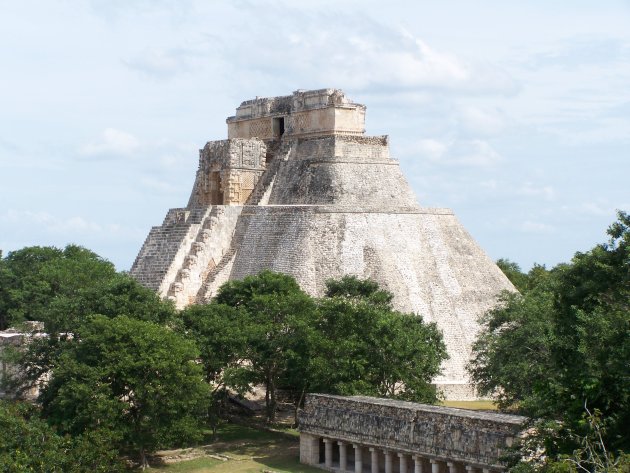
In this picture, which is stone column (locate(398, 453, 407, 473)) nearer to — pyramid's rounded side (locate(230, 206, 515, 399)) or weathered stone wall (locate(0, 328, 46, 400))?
pyramid's rounded side (locate(230, 206, 515, 399))

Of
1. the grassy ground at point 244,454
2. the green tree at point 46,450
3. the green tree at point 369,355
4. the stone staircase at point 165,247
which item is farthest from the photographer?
the stone staircase at point 165,247

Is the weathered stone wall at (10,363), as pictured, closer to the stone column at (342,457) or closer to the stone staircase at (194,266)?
the stone staircase at (194,266)

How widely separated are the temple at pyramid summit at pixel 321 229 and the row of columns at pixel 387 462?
843cm

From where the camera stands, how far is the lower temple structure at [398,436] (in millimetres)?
31125

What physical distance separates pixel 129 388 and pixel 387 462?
8.06 metres

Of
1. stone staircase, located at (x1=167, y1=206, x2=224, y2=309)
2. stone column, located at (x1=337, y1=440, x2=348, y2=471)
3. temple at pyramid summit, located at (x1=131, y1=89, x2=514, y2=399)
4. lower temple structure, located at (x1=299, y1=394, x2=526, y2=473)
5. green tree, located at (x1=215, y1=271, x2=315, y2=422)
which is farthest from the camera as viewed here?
stone staircase, located at (x1=167, y1=206, x2=224, y2=309)

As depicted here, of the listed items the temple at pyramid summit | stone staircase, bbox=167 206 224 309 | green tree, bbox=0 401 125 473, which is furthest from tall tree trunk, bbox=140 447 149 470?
stone staircase, bbox=167 206 224 309

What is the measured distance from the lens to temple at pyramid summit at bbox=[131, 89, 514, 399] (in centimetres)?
4688

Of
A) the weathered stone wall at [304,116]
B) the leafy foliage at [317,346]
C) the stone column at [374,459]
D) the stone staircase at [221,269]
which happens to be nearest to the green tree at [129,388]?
the leafy foliage at [317,346]

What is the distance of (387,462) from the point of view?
34156mm

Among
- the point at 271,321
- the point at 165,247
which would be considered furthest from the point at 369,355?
the point at 165,247

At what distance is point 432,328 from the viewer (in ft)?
136

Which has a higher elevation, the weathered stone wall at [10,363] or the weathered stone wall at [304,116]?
the weathered stone wall at [304,116]

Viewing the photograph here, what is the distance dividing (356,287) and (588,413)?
71.2ft
